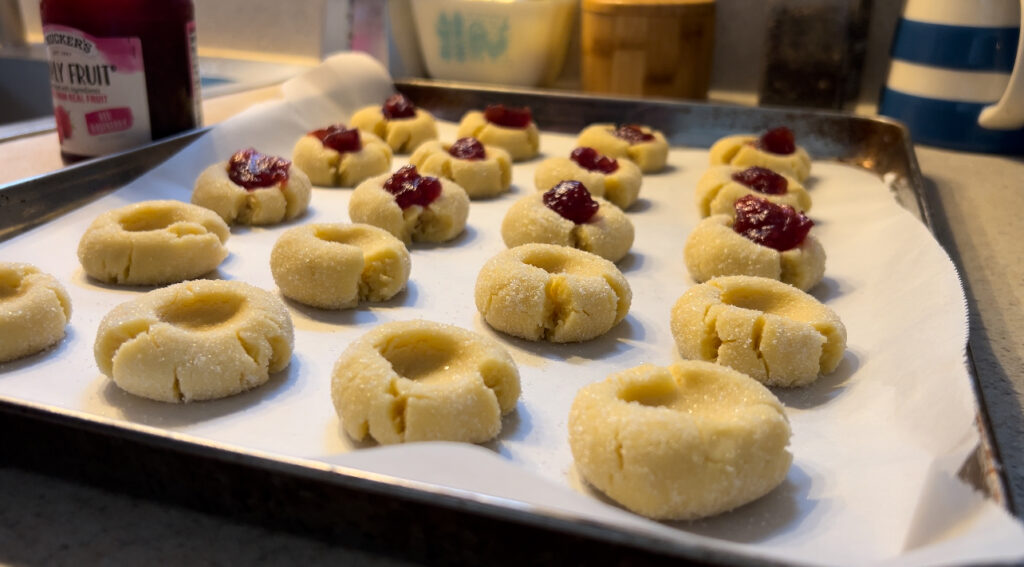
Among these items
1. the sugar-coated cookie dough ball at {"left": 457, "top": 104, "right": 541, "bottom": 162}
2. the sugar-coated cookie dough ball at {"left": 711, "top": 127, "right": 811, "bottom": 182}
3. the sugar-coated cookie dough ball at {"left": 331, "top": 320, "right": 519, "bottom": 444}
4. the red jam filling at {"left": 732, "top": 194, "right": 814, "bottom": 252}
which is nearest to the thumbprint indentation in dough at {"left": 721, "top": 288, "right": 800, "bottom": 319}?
the red jam filling at {"left": 732, "top": 194, "right": 814, "bottom": 252}

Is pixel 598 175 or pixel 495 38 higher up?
pixel 495 38

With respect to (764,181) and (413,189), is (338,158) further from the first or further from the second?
(764,181)

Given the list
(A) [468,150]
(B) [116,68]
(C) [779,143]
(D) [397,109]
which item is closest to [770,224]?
(C) [779,143]

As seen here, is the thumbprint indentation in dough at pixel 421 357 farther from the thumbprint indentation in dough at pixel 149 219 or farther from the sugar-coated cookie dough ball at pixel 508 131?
the sugar-coated cookie dough ball at pixel 508 131

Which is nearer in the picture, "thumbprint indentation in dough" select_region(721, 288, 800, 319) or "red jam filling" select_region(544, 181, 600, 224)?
"thumbprint indentation in dough" select_region(721, 288, 800, 319)

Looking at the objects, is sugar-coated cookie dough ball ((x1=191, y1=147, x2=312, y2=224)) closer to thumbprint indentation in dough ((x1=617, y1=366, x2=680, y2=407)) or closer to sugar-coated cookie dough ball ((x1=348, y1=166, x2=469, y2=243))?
sugar-coated cookie dough ball ((x1=348, y1=166, x2=469, y2=243))

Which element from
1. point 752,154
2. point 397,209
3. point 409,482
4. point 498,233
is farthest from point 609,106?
point 409,482
